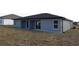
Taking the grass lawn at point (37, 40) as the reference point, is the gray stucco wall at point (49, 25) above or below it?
above

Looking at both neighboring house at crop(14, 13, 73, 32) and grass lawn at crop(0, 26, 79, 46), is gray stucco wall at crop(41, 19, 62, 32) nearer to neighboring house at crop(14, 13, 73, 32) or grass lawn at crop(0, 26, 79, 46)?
neighboring house at crop(14, 13, 73, 32)

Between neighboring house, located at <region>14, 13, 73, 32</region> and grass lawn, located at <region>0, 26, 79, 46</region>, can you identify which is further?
neighboring house, located at <region>14, 13, 73, 32</region>

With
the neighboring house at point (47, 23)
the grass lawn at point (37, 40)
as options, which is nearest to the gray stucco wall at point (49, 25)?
the neighboring house at point (47, 23)

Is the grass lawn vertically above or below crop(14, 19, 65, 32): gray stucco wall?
below

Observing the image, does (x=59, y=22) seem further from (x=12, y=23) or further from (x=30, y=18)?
(x=12, y=23)

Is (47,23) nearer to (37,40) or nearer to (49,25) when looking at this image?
(49,25)

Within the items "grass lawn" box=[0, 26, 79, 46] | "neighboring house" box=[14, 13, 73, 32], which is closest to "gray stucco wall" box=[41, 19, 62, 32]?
"neighboring house" box=[14, 13, 73, 32]

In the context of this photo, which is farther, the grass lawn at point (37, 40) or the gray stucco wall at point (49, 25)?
the gray stucco wall at point (49, 25)

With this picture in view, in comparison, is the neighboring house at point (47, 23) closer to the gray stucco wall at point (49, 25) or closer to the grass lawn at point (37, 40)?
the gray stucco wall at point (49, 25)

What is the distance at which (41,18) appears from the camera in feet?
84.4

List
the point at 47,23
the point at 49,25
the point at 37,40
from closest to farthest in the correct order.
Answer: the point at 37,40 < the point at 49,25 < the point at 47,23

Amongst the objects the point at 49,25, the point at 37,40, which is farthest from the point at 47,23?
the point at 37,40

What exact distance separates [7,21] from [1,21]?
1990mm

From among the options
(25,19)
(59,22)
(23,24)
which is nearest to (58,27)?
(59,22)
